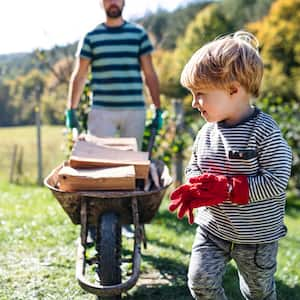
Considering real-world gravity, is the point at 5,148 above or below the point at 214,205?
below

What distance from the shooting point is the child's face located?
221 centimetres

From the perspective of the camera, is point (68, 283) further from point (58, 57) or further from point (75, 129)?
point (58, 57)

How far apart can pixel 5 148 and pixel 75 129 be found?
8104 mm

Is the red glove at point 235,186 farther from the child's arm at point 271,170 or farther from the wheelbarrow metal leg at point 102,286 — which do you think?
the wheelbarrow metal leg at point 102,286

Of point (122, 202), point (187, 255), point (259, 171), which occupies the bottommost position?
point (187, 255)

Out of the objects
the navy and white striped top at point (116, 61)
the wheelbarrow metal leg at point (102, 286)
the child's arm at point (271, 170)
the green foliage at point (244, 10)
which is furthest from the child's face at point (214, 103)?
the green foliage at point (244, 10)

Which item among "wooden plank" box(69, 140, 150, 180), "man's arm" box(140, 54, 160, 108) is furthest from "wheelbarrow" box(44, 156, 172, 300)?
"man's arm" box(140, 54, 160, 108)

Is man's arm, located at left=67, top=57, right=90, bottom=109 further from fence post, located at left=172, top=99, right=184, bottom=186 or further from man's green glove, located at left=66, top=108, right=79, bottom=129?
fence post, located at left=172, top=99, right=184, bottom=186

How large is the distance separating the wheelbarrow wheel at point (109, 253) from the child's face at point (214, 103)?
3.01 ft

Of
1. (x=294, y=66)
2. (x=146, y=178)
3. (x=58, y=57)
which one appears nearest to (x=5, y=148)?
(x=58, y=57)

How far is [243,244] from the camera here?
91.6 inches

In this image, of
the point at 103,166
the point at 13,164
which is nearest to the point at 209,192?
the point at 103,166

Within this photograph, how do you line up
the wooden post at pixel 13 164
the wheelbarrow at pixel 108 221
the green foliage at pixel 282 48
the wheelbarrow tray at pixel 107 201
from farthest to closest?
1. the green foliage at pixel 282 48
2. the wooden post at pixel 13 164
3. the wheelbarrow tray at pixel 107 201
4. the wheelbarrow at pixel 108 221

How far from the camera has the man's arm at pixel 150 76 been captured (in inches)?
158
